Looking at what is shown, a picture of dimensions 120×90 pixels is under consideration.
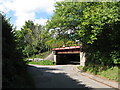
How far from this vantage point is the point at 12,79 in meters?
5.46

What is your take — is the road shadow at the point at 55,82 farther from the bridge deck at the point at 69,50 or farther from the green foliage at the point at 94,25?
the bridge deck at the point at 69,50

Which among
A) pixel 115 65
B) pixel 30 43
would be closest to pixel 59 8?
pixel 115 65

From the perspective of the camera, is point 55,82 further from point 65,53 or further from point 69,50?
point 65,53

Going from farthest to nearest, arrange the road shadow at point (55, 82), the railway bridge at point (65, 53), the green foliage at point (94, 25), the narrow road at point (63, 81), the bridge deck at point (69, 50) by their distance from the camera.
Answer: the railway bridge at point (65, 53) < the bridge deck at point (69, 50) < the green foliage at point (94, 25) < the narrow road at point (63, 81) < the road shadow at point (55, 82)

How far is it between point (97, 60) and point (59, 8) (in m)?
7.07

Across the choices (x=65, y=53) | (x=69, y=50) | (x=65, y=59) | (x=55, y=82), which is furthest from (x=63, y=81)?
(x=65, y=59)

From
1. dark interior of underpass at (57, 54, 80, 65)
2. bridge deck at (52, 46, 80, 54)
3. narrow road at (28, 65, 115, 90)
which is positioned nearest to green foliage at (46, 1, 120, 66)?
narrow road at (28, 65, 115, 90)

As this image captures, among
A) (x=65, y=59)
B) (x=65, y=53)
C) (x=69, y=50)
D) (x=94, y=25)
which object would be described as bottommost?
(x=65, y=59)

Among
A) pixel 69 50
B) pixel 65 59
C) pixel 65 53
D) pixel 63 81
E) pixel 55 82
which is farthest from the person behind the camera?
pixel 65 59

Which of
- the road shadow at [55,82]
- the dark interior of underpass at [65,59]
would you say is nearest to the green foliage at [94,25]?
the road shadow at [55,82]

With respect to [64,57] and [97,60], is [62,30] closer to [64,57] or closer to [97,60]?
[97,60]

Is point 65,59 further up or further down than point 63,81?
further down

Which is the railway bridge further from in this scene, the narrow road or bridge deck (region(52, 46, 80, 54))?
the narrow road

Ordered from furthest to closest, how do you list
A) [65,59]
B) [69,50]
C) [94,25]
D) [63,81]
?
[65,59] < [69,50] < [94,25] < [63,81]
